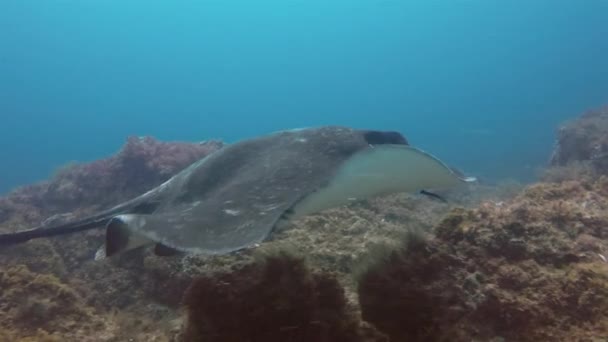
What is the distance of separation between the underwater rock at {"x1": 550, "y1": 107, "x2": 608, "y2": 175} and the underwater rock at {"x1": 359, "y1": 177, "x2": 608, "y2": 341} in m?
7.34

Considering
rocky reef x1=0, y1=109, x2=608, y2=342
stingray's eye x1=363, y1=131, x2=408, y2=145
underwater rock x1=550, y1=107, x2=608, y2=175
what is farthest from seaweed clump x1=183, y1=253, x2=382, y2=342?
underwater rock x1=550, y1=107, x2=608, y2=175

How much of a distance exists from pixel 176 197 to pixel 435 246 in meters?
2.50

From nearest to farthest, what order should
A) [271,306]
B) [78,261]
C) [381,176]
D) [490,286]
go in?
[271,306]
[490,286]
[381,176]
[78,261]

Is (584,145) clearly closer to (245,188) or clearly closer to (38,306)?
(245,188)

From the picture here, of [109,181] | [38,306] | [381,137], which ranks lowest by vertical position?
[38,306]

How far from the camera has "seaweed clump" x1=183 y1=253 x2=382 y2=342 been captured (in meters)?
2.33

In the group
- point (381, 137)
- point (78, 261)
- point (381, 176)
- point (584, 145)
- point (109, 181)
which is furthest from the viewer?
point (584, 145)

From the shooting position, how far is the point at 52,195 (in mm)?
9852

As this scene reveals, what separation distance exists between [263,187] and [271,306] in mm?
1067

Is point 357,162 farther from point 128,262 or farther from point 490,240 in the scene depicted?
point 128,262

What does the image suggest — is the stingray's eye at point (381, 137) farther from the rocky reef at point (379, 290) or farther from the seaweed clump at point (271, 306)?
the seaweed clump at point (271, 306)

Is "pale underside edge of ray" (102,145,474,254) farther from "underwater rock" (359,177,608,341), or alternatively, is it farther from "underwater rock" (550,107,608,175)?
"underwater rock" (550,107,608,175)

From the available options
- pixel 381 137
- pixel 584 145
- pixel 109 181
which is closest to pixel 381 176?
pixel 381 137

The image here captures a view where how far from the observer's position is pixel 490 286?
97.4 inches
